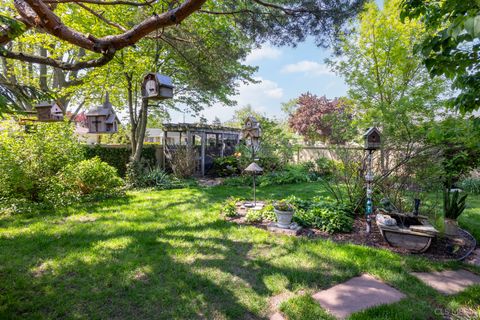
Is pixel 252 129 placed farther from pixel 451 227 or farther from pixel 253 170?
pixel 451 227

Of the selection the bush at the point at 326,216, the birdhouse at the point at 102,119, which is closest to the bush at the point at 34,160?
the birdhouse at the point at 102,119

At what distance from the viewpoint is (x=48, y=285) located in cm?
235

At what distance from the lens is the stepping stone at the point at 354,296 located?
81.3 inches

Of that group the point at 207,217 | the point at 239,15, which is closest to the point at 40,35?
the point at 239,15

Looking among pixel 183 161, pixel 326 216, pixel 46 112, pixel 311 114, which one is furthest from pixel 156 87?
pixel 311 114

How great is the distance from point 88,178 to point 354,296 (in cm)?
563

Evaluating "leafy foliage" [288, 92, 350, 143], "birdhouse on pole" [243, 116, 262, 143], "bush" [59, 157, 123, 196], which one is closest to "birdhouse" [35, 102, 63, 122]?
"bush" [59, 157, 123, 196]

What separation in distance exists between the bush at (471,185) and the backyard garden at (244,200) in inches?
1.5

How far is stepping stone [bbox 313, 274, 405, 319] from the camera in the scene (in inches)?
81.3

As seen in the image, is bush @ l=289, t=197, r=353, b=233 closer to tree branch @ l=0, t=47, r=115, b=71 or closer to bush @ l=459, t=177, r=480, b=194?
tree branch @ l=0, t=47, r=115, b=71

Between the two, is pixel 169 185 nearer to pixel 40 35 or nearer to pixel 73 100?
pixel 40 35

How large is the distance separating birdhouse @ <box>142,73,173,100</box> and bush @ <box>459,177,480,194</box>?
341 inches

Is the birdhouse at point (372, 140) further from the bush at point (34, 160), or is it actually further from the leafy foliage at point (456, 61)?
the bush at point (34, 160)

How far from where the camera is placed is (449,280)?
8.38 ft
